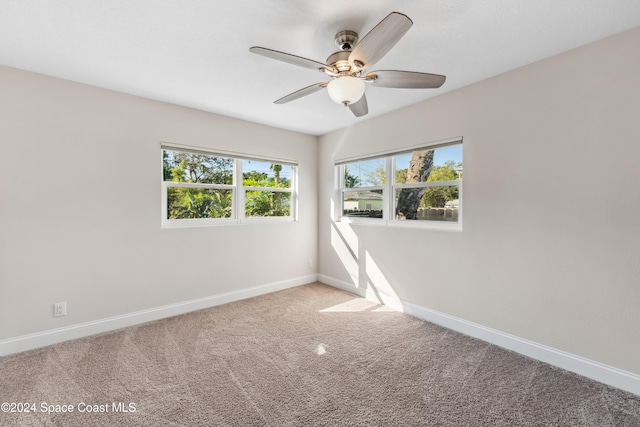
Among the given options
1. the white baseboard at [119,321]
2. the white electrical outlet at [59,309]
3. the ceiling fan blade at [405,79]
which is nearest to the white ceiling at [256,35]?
the ceiling fan blade at [405,79]

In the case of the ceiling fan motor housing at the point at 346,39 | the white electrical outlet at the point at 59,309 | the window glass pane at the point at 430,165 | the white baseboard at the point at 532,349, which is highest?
the ceiling fan motor housing at the point at 346,39

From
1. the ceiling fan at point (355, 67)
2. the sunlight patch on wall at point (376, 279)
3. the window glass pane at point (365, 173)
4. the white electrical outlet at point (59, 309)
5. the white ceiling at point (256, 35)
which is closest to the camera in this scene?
the ceiling fan at point (355, 67)

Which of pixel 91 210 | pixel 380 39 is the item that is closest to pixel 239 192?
pixel 91 210

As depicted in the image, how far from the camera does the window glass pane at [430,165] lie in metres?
2.87

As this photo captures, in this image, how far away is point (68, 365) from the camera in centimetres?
215

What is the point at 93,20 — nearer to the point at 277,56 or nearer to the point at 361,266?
the point at 277,56

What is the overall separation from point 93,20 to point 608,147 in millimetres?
3489

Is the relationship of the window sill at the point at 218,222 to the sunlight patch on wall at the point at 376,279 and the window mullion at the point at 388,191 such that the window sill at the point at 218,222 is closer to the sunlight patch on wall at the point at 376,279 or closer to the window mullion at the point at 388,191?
the sunlight patch on wall at the point at 376,279

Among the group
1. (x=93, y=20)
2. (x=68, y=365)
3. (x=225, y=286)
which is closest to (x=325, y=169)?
(x=225, y=286)

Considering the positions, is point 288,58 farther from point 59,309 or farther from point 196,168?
point 59,309

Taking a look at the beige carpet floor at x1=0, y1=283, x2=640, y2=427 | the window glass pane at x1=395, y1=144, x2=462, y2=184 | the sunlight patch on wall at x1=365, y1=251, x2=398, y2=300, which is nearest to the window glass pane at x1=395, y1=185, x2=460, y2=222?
the window glass pane at x1=395, y1=144, x2=462, y2=184

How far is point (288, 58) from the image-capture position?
1639 mm

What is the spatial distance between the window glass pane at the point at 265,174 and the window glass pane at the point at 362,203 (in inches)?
36.3

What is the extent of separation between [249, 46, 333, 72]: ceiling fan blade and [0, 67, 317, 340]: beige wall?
2.01 metres
